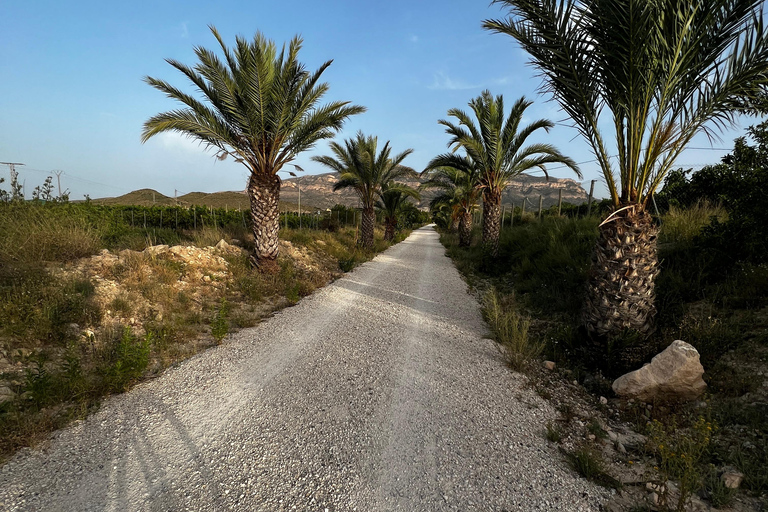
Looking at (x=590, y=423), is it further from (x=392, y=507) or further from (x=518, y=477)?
(x=392, y=507)

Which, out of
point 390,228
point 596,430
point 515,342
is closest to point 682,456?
point 596,430

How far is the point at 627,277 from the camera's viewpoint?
3.98 meters

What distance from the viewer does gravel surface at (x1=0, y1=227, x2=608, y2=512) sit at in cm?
207

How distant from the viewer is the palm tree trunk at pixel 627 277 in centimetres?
398

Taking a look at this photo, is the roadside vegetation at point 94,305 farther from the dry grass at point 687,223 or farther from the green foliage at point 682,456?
the dry grass at point 687,223

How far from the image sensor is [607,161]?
4363mm

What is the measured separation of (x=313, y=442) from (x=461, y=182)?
1922 centimetres

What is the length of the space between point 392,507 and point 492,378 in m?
2.14

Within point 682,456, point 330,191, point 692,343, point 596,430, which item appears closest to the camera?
point 682,456

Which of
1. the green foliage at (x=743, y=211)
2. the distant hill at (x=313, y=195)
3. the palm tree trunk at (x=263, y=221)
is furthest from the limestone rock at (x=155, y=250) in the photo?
the distant hill at (x=313, y=195)

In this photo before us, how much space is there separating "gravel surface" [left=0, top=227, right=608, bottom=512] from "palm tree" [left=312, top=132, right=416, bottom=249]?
1183cm

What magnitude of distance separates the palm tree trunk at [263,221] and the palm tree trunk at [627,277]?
22.9ft

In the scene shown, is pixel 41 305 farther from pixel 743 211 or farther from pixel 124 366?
pixel 743 211

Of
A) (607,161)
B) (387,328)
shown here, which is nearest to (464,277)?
(387,328)
